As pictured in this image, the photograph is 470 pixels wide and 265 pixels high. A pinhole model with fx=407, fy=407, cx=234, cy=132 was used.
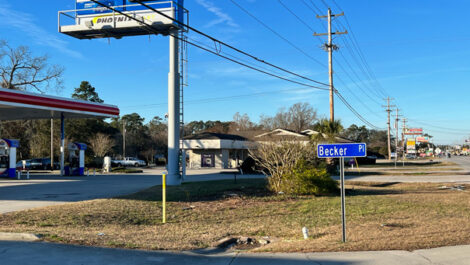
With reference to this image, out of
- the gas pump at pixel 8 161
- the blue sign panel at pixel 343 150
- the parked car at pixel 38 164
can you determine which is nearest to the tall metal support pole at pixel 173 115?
the gas pump at pixel 8 161

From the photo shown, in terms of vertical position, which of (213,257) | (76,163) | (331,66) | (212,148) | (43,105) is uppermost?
(331,66)

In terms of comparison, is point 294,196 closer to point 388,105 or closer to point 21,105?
point 21,105

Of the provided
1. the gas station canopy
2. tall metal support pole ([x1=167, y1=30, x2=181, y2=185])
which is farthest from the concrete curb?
the gas station canopy

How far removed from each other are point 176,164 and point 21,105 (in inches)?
409

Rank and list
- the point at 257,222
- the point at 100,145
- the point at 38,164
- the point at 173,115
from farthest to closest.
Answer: the point at 100,145 < the point at 38,164 < the point at 173,115 < the point at 257,222

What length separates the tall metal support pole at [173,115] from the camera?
23.7 metres

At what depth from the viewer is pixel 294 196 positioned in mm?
17047

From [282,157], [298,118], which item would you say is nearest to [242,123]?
[298,118]

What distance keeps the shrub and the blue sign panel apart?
853 cm

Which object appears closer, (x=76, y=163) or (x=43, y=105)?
(x=43, y=105)

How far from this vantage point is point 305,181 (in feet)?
57.3

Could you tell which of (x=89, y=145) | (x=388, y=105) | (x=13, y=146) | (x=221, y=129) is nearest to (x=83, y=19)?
(x=13, y=146)

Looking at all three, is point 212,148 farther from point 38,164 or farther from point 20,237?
point 20,237

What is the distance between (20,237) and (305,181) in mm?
11504
